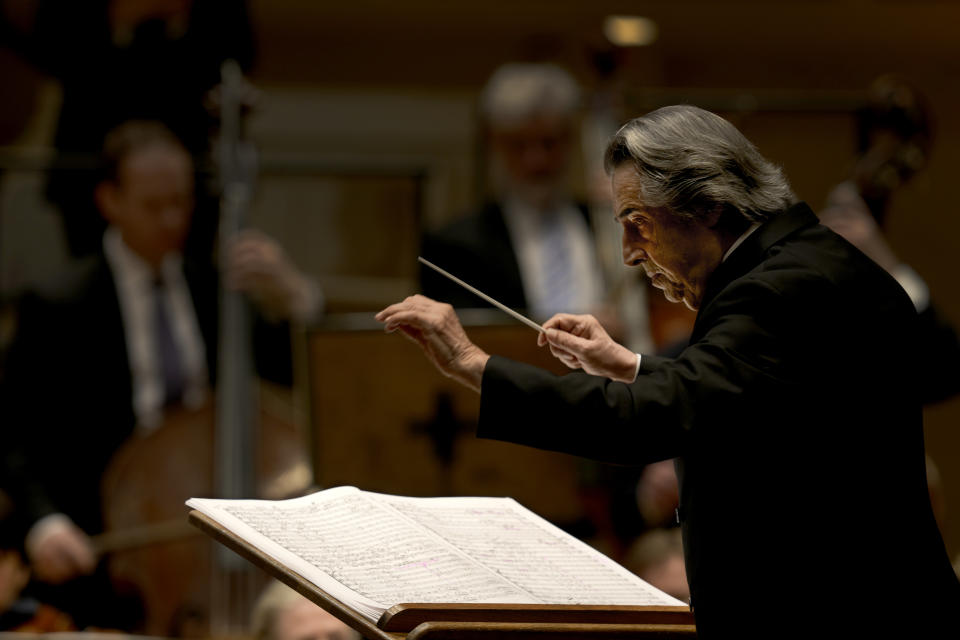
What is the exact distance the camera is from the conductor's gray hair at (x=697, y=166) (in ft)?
5.97

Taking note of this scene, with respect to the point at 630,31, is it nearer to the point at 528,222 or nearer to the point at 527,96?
the point at 527,96

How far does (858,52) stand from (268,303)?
3.31 metres

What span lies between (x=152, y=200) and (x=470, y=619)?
300 cm

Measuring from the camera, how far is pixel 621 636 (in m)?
1.81

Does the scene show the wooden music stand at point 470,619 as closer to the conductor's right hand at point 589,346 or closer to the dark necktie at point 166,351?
the conductor's right hand at point 589,346

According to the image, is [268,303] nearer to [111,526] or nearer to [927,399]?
[111,526]

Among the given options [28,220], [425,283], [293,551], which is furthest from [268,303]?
[293,551]

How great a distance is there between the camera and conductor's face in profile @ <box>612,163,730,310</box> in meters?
1.85

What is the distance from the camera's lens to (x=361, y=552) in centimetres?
186

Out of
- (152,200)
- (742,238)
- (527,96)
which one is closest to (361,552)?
(742,238)

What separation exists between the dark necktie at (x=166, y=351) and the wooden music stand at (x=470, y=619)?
8.41 feet

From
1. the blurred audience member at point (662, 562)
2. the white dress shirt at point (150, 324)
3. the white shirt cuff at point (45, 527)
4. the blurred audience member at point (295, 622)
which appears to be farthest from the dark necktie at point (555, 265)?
the blurred audience member at point (295, 622)

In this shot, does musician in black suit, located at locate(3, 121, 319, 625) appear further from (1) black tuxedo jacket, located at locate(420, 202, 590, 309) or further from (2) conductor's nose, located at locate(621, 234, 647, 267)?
(2) conductor's nose, located at locate(621, 234, 647, 267)

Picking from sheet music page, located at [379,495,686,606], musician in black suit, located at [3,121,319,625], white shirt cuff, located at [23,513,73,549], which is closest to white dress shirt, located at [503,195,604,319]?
musician in black suit, located at [3,121,319,625]
